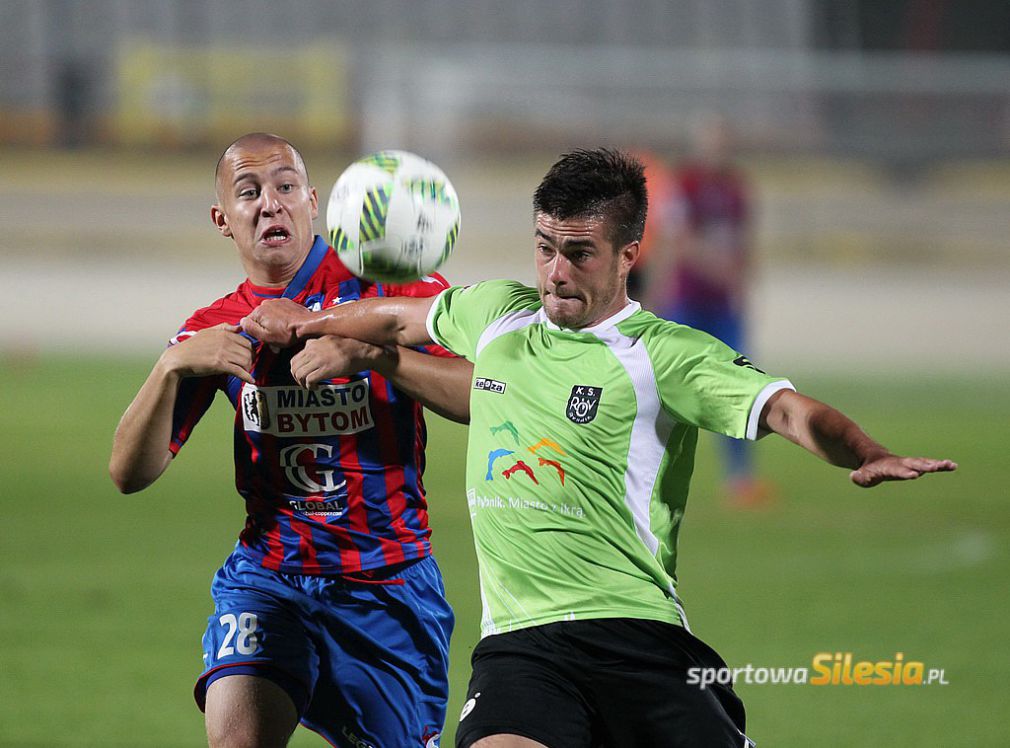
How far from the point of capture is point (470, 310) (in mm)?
→ 3912

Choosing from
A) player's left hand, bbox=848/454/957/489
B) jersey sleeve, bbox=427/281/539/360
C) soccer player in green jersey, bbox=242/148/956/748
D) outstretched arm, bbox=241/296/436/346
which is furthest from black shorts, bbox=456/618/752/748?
outstretched arm, bbox=241/296/436/346

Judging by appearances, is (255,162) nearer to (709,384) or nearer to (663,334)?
(663,334)

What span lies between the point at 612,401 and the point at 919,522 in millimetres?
7462

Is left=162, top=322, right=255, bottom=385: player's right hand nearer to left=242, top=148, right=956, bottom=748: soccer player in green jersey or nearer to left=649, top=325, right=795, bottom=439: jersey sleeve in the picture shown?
left=242, top=148, right=956, bottom=748: soccer player in green jersey

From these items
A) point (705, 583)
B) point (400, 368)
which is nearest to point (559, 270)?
point (400, 368)

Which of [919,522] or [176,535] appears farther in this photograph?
[919,522]

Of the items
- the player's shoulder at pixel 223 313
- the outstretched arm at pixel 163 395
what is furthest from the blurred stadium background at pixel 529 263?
the player's shoulder at pixel 223 313

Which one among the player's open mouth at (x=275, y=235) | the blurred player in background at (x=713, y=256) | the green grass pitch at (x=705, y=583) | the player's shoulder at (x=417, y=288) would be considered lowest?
the green grass pitch at (x=705, y=583)

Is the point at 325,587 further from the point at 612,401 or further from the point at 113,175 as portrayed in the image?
the point at 113,175

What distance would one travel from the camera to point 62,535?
953 cm

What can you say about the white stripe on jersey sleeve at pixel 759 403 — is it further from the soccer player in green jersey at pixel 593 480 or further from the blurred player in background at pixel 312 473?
the blurred player in background at pixel 312 473

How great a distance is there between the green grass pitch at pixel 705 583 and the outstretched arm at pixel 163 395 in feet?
6.28

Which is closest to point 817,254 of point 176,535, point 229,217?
point 176,535

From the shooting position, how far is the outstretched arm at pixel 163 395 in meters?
3.85
